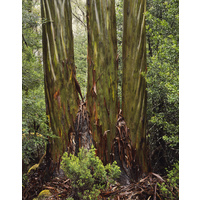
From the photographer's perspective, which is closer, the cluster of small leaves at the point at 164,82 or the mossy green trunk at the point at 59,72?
the cluster of small leaves at the point at 164,82

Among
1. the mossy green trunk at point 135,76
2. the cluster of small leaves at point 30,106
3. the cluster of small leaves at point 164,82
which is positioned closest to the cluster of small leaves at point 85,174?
the cluster of small leaves at point 30,106

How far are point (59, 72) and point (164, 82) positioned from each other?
1514 millimetres

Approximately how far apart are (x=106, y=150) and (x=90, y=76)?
107 centimetres

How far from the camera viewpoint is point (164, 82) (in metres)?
2.55

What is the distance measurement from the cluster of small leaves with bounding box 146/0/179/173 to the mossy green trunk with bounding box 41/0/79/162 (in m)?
1.15

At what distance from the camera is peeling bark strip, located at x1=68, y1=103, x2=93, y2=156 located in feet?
9.70

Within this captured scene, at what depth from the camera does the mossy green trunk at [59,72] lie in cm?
313

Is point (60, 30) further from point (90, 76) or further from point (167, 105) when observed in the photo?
point (167, 105)

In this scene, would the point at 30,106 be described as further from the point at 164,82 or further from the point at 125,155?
the point at 164,82

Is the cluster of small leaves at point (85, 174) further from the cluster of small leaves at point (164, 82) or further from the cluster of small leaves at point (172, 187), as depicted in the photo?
the cluster of small leaves at point (164, 82)

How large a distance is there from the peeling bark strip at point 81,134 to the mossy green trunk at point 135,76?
0.57 m

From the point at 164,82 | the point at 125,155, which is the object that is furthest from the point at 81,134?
the point at 164,82

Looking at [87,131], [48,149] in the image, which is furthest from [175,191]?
[48,149]

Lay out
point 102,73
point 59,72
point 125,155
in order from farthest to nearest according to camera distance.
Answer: point 59,72
point 102,73
point 125,155
